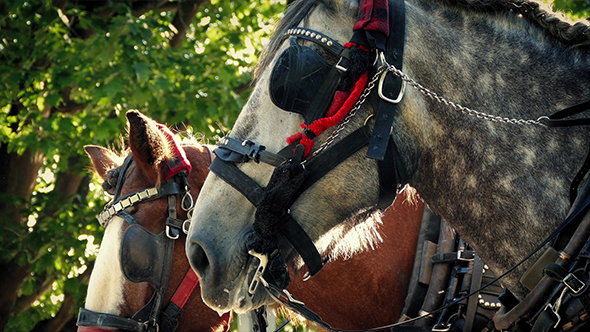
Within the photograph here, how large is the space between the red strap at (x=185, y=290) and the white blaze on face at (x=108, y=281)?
27 cm

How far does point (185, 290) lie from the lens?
2.99 m

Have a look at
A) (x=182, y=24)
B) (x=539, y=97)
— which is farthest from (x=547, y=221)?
(x=182, y=24)

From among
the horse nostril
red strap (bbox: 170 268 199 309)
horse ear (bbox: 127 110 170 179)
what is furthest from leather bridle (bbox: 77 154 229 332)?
the horse nostril

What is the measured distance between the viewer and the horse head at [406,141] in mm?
1833

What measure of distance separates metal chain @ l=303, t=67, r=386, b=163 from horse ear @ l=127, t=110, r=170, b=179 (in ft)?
4.41

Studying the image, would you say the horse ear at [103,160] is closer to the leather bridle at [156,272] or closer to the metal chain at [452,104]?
the leather bridle at [156,272]

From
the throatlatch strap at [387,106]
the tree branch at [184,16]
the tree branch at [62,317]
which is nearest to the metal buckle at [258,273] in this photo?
the throatlatch strap at [387,106]

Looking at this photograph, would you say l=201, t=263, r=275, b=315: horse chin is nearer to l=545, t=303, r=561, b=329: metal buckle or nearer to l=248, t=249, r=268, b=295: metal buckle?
l=248, t=249, r=268, b=295: metal buckle

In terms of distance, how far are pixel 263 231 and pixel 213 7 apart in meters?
6.00

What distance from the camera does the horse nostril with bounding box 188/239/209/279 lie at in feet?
6.28

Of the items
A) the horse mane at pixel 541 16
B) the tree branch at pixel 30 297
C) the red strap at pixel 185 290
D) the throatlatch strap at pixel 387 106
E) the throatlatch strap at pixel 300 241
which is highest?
the horse mane at pixel 541 16

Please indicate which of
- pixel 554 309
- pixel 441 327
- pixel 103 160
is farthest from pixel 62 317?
pixel 554 309

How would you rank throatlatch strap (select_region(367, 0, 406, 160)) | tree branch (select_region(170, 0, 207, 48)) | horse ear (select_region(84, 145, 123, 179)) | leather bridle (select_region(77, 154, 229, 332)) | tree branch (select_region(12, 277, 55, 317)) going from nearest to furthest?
throatlatch strap (select_region(367, 0, 406, 160)) → leather bridle (select_region(77, 154, 229, 332)) → horse ear (select_region(84, 145, 123, 179)) → tree branch (select_region(12, 277, 55, 317)) → tree branch (select_region(170, 0, 207, 48))

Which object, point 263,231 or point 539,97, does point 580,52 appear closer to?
point 539,97
